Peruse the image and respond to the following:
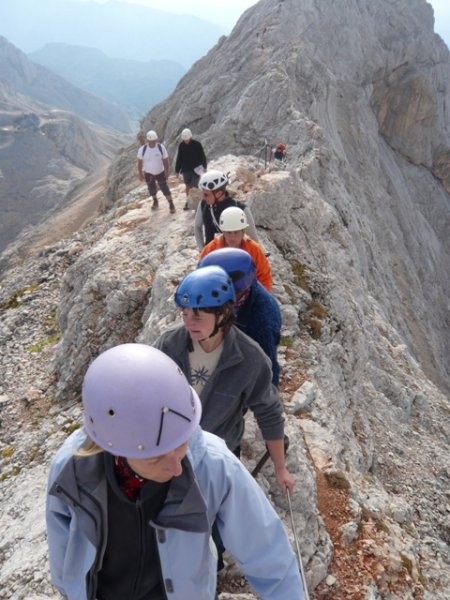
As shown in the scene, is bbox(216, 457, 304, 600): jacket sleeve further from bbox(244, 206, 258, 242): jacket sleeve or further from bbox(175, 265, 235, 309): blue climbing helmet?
bbox(244, 206, 258, 242): jacket sleeve

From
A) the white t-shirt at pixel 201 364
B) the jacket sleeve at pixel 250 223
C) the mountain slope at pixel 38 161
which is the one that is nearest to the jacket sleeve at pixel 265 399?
the white t-shirt at pixel 201 364

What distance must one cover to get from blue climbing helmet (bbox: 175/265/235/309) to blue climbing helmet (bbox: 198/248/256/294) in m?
0.63

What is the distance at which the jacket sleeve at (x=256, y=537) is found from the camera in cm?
311

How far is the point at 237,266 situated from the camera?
5648 millimetres

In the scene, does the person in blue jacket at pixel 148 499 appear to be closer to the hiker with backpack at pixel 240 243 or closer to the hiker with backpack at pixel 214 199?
the hiker with backpack at pixel 240 243

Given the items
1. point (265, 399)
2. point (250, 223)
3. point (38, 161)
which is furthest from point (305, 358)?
point (38, 161)

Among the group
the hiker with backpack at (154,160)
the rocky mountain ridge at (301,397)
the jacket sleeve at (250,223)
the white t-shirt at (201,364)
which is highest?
the jacket sleeve at (250,223)

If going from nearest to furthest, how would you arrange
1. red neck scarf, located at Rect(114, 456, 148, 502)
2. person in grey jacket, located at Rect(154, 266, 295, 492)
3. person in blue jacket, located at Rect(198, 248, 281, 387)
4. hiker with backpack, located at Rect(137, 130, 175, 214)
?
red neck scarf, located at Rect(114, 456, 148, 502) → person in grey jacket, located at Rect(154, 266, 295, 492) → person in blue jacket, located at Rect(198, 248, 281, 387) → hiker with backpack, located at Rect(137, 130, 175, 214)

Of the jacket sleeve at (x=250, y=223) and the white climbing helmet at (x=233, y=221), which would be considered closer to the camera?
the white climbing helmet at (x=233, y=221)

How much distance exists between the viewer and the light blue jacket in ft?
9.81

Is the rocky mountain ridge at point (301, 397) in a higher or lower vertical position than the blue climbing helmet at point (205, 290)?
lower

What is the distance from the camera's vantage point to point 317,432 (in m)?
8.54

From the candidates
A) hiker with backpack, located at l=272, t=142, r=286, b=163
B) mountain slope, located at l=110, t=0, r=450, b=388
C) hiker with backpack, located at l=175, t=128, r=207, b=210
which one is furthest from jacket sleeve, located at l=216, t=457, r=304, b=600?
hiker with backpack, located at l=272, t=142, r=286, b=163

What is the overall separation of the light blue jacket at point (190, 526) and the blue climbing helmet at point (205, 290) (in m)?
1.68
